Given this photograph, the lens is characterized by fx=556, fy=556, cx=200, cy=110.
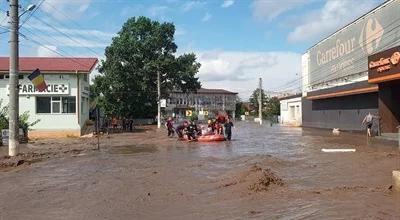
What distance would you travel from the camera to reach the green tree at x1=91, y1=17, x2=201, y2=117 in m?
73.2

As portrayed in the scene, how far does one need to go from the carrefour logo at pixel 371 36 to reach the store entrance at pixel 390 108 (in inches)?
206

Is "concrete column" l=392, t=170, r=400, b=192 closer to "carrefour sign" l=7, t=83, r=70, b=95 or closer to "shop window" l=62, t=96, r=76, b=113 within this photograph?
"shop window" l=62, t=96, r=76, b=113

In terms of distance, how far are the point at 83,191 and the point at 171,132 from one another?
90.5 feet

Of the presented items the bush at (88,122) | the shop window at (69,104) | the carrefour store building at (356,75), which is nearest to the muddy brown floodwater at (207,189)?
the carrefour store building at (356,75)

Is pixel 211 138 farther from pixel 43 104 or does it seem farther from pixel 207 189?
pixel 207 189

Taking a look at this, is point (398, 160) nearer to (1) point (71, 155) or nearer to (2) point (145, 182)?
(2) point (145, 182)

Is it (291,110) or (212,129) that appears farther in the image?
(291,110)

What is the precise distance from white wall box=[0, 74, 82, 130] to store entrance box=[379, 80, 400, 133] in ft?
74.3

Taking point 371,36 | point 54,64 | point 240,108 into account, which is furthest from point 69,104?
point 240,108

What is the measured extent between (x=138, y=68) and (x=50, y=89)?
104ft

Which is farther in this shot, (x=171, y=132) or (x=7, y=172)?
(x=171, y=132)

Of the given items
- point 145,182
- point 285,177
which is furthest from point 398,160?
point 145,182

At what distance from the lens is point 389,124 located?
118 feet

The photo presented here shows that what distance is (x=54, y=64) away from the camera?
46375mm
